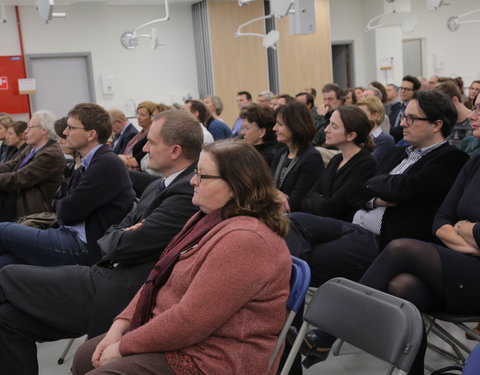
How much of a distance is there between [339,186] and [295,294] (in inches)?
58.9

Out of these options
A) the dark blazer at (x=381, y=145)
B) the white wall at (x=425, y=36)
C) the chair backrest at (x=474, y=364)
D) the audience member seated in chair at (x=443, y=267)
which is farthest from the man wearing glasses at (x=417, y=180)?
the white wall at (x=425, y=36)

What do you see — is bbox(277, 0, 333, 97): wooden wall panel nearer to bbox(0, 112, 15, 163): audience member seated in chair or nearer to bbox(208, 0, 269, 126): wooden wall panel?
bbox(208, 0, 269, 126): wooden wall panel

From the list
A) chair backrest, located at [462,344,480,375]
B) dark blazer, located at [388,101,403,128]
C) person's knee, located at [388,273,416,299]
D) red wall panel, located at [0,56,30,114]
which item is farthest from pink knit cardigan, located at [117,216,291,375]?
red wall panel, located at [0,56,30,114]

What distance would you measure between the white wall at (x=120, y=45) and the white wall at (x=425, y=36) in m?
3.84

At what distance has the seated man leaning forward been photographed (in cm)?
298

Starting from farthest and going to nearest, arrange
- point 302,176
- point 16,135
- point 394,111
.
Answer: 1. point 394,111
2. point 16,135
3. point 302,176

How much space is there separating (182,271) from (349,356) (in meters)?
1.42

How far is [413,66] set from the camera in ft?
44.3

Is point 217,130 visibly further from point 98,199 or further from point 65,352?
point 65,352

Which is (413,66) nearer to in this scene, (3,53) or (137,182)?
(3,53)

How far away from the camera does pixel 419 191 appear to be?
2.71 metres

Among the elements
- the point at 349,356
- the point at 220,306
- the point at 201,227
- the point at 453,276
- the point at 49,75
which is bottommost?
the point at 349,356

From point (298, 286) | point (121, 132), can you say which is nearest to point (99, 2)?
point (121, 132)

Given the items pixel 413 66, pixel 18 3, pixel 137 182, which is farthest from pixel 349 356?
pixel 413 66
